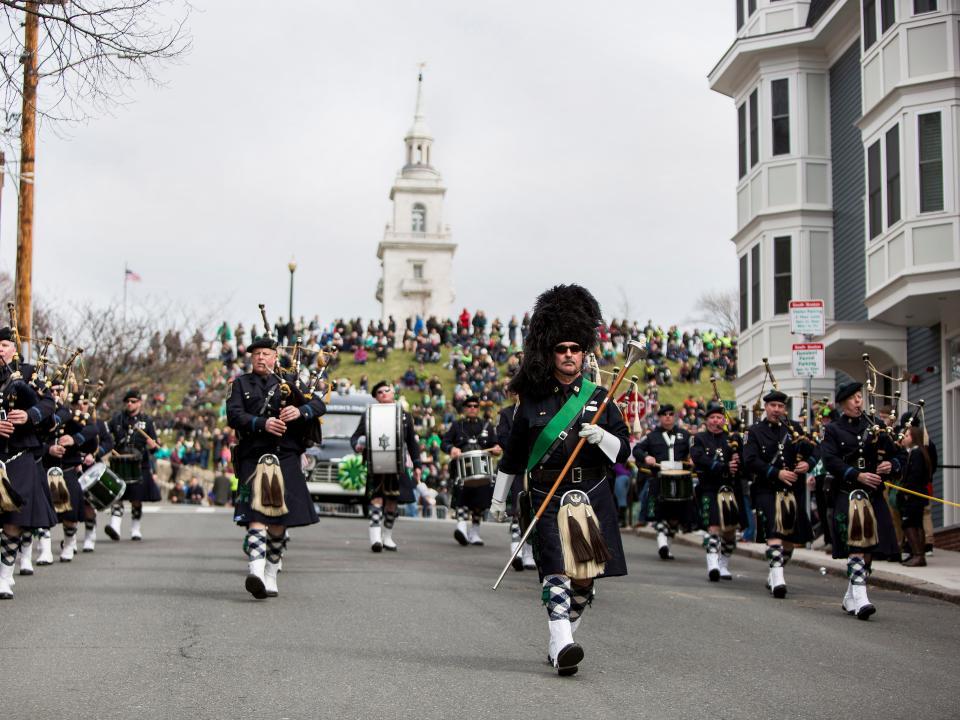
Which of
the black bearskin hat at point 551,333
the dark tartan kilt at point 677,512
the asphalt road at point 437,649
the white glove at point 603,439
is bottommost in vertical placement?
the asphalt road at point 437,649

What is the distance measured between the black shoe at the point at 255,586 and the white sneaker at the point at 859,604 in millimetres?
5005

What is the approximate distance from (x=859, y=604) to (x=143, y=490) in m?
11.3

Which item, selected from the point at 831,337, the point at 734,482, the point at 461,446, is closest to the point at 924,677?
the point at 734,482

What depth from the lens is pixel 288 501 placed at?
13.1 meters

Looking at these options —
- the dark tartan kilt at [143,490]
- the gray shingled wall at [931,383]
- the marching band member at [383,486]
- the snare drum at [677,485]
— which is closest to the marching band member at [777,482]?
the snare drum at [677,485]

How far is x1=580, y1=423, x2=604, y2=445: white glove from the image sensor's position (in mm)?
9109

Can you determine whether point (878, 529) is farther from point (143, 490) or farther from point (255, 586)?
point (143, 490)

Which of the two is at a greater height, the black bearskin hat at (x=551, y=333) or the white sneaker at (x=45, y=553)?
the black bearskin hat at (x=551, y=333)

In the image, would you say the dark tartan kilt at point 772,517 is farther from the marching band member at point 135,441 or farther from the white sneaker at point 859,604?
the marching band member at point 135,441

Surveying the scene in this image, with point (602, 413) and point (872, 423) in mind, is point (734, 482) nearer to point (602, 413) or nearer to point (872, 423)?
point (872, 423)

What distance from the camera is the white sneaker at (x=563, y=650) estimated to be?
878 centimetres

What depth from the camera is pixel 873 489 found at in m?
13.2

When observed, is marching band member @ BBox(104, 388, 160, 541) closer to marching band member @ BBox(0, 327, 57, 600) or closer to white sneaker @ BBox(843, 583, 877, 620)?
marching band member @ BBox(0, 327, 57, 600)

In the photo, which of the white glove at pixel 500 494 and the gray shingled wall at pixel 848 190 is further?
the gray shingled wall at pixel 848 190
